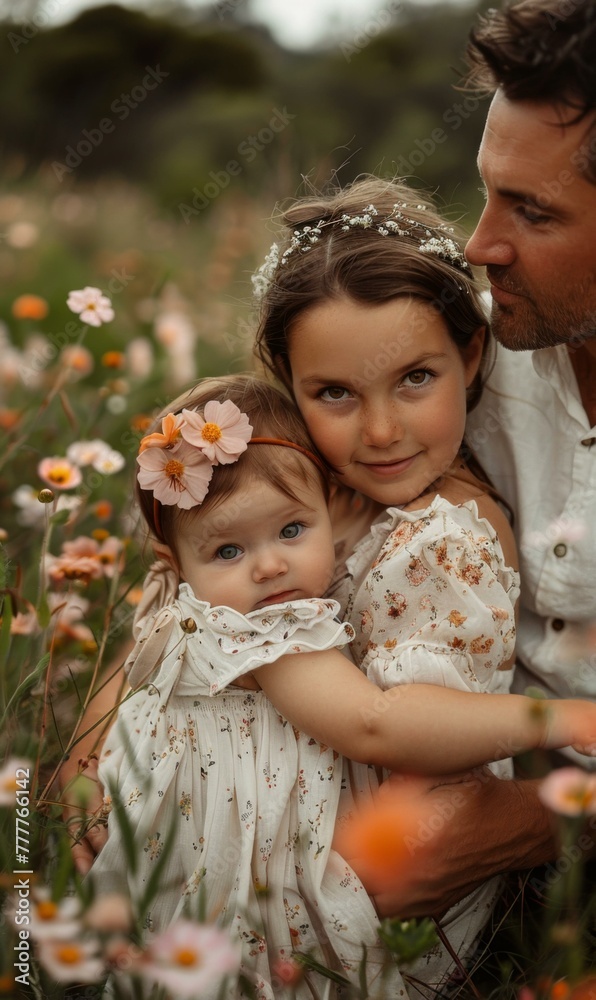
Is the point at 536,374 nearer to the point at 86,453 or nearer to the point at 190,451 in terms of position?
the point at 190,451

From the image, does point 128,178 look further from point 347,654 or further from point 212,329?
point 347,654

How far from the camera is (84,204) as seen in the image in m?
8.25

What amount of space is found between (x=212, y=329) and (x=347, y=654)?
11.3ft

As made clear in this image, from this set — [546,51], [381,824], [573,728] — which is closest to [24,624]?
[381,824]

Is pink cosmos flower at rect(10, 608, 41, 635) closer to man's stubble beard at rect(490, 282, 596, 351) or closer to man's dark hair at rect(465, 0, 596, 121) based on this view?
man's stubble beard at rect(490, 282, 596, 351)

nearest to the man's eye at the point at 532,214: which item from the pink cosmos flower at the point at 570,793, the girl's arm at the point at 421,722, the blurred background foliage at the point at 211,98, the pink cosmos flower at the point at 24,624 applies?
the girl's arm at the point at 421,722

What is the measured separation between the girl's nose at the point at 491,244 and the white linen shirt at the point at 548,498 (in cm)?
32

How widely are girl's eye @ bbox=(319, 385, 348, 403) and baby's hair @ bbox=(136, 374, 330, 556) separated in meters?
0.08

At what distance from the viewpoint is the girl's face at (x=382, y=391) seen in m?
1.86

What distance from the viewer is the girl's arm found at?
5.34ft

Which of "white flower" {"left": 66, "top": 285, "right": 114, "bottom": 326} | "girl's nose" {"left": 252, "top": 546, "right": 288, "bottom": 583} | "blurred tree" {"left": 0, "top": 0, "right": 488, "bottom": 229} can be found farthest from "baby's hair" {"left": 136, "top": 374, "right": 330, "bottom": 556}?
"blurred tree" {"left": 0, "top": 0, "right": 488, "bottom": 229}

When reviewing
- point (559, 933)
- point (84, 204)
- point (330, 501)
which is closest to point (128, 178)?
point (84, 204)

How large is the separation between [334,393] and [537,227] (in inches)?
20.7

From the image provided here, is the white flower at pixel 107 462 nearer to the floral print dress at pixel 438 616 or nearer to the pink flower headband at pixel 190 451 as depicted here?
the pink flower headband at pixel 190 451
